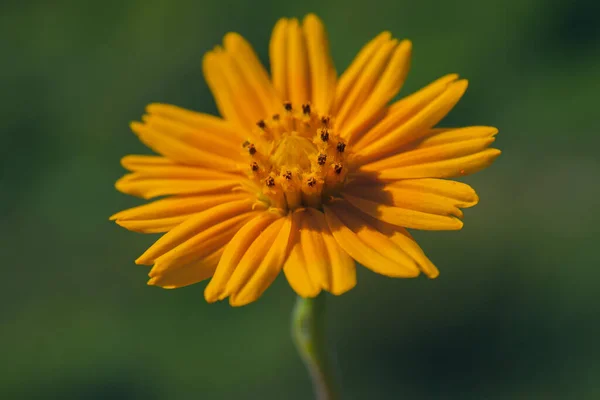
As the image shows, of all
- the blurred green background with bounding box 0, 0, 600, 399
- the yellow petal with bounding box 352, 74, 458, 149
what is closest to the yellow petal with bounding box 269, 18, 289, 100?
the yellow petal with bounding box 352, 74, 458, 149

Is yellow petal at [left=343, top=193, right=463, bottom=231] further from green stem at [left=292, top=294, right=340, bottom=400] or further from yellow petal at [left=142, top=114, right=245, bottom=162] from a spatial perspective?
yellow petal at [left=142, top=114, right=245, bottom=162]

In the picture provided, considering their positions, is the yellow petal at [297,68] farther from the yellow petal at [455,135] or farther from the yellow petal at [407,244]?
the yellow petal at [407,244]

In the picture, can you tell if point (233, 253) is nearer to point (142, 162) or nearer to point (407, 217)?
point (407, 217)

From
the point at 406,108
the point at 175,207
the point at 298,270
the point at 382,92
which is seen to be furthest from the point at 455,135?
the point at 175,207

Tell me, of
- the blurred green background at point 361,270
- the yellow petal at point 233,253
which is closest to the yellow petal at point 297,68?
the yellow petal at point 233,253

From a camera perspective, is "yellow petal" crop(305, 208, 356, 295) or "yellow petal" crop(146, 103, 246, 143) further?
"yellow petal" crop(146, 103, 246, 143)

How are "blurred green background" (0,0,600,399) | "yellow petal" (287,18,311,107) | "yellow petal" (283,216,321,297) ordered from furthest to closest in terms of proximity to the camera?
"blurred green background" (0,0,600,399), "yellow petal" (287,18,311,107), "yellow petal" (283,216,321,297)
